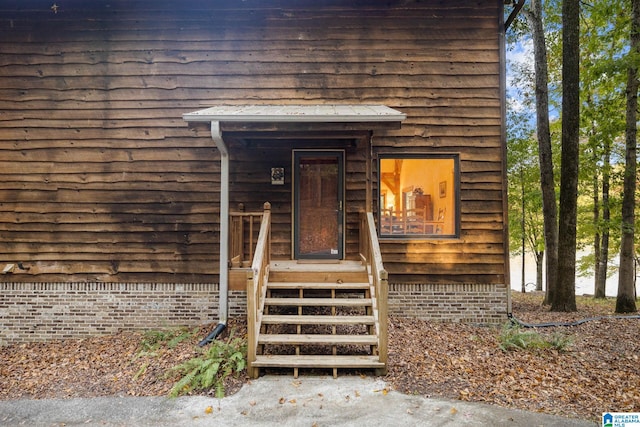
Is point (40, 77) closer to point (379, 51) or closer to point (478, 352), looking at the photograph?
point (379, 51)

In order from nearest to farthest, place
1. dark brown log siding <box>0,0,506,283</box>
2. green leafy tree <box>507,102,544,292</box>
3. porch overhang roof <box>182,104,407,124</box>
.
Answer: porch overhang roof <box>182,104,407,124</box>
dark brown log siding <box>0,0,506,283</box>
green leafy tree <box>507,102,544,292</box>

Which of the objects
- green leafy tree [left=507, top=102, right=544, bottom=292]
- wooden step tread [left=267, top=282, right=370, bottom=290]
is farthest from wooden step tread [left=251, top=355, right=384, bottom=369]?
green leafy tree [left=507, top=102, right=544, bottom=292]

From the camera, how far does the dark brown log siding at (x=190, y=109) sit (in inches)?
258

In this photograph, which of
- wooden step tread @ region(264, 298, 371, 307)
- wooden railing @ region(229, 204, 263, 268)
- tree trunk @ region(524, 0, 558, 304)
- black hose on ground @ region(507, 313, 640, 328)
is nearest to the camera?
wooden step tread @ region(264, 298, 371, 307)

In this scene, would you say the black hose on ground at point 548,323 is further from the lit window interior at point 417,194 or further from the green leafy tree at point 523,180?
the green leafy tree at point 523,180

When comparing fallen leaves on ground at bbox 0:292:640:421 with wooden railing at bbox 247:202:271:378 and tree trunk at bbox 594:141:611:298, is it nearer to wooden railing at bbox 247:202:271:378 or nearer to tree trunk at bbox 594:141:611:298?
wooden railing at bbox 247:202:271:378

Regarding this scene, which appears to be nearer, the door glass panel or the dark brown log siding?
the door glass panel

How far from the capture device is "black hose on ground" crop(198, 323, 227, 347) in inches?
215

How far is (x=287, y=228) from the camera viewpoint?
6508mm

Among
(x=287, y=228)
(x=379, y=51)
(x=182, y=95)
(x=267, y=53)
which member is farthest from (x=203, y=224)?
(x=379, y=51)

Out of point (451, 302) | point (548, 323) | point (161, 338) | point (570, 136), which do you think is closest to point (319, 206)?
point (451, 302)

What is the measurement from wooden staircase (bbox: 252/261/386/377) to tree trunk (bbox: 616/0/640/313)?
20.7ft

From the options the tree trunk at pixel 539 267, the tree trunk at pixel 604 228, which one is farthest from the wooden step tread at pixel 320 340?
the tree trunk at pixel 539 267

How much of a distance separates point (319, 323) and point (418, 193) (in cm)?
312
